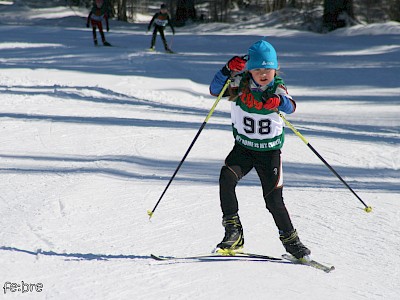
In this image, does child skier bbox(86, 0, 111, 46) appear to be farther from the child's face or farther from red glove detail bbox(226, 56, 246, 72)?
the child's face

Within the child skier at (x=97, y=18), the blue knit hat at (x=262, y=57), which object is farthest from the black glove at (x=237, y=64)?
the child skier at (x=97, y=18)

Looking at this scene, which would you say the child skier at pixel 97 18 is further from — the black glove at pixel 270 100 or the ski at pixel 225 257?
the black glove at pixel 270 100

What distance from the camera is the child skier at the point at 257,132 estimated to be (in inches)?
174

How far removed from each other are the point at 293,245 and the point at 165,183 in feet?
8.20

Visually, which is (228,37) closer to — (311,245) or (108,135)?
(108,135)

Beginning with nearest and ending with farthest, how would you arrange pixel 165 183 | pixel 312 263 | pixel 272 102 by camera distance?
1. pixel 272 102
2. pixel 312 263
3. pixel 165 183

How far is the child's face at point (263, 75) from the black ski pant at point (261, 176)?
0.48 meters

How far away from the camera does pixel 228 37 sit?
22719mm

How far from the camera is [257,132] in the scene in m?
4.51

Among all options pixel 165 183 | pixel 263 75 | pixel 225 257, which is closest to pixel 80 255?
pixel 225 257

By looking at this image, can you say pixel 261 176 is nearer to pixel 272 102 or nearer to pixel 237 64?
pixel 272 102

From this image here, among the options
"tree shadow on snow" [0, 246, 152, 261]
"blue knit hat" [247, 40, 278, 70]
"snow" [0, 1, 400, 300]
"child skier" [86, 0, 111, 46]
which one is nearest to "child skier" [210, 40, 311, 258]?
"blue knit hat" [247, 40, 278, 70]

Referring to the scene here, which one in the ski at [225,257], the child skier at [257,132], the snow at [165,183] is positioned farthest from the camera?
the ski at [225,257]

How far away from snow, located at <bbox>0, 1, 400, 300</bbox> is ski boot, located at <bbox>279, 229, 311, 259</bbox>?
103 mm
